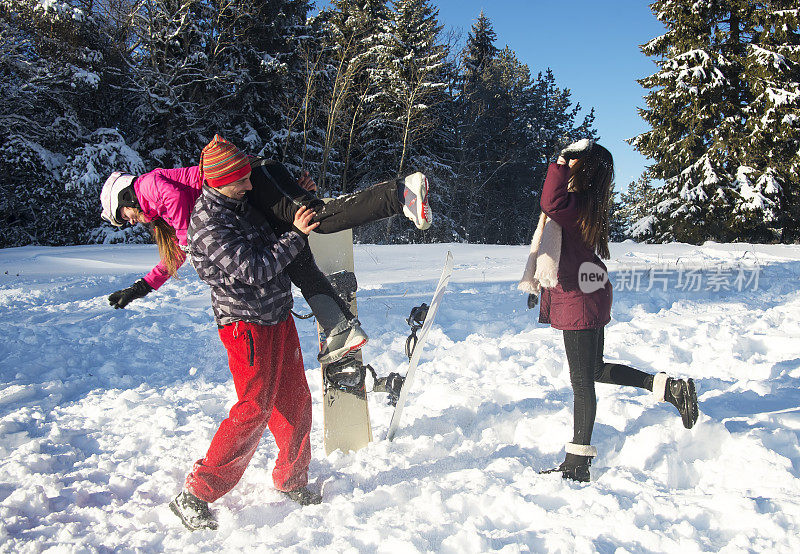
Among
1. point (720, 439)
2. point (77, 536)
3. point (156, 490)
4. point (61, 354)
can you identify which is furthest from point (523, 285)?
point (61, 354)

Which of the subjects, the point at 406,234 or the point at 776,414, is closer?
the point at 776,414

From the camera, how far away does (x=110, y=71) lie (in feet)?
55.9

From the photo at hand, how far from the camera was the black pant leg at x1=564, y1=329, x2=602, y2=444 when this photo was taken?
2.62 metres

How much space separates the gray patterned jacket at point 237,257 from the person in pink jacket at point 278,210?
16cm

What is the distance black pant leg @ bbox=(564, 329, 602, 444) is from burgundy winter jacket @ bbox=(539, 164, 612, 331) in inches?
2.4

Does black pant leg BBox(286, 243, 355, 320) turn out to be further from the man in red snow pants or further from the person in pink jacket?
the man in red snow pants

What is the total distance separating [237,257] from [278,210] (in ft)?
1.35

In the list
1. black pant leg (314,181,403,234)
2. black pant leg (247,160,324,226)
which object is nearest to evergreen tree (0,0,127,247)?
black pant leg (247,160,324,226)

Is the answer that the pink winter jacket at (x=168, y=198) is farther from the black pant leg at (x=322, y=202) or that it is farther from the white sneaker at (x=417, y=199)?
the white sneaker at (x=417, y=199)

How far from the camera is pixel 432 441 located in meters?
2.98

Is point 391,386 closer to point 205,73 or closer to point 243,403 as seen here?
point 243,403

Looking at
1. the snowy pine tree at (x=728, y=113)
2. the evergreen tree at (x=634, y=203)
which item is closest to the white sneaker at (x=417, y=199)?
the snowy pine tree at (x=728, y=113)

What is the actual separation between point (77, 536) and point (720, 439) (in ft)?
11.0

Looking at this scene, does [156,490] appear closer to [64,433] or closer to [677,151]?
[64,433]
